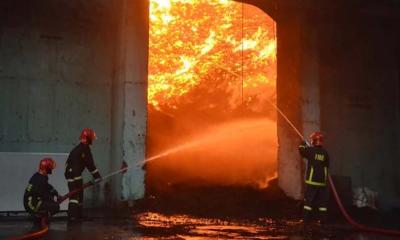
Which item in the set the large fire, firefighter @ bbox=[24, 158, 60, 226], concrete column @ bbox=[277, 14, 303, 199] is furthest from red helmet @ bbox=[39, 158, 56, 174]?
concrete column @ bbox=[277, 14, 303, 199]

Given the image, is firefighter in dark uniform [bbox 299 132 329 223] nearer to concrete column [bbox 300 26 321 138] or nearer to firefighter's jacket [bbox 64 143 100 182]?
concrete column [bbox 300 26 321 138]

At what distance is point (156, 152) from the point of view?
16297 millimetres

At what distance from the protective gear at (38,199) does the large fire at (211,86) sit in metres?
6.45

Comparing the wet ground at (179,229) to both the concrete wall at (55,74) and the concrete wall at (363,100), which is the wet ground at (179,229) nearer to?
the concrete wall at (55,74)

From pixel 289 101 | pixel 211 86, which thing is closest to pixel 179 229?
pixel 289 101

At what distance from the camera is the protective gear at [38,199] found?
8336 mm

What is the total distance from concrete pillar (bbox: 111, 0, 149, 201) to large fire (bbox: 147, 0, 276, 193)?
330cm

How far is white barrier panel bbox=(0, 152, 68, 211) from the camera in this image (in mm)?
9383

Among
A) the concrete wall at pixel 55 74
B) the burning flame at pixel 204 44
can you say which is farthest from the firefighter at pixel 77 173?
the burning flame at pixel 204 44

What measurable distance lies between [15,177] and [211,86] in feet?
32.0

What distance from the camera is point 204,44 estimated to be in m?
16.7

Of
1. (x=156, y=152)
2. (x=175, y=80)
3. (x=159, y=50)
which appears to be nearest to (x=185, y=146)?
(x=156, y=152)

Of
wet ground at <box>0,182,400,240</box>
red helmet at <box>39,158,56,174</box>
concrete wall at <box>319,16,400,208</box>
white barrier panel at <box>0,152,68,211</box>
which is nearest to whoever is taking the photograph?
wet ground at <box>0,182,400,240</box>

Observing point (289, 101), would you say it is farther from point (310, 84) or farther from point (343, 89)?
point (343, 89)
